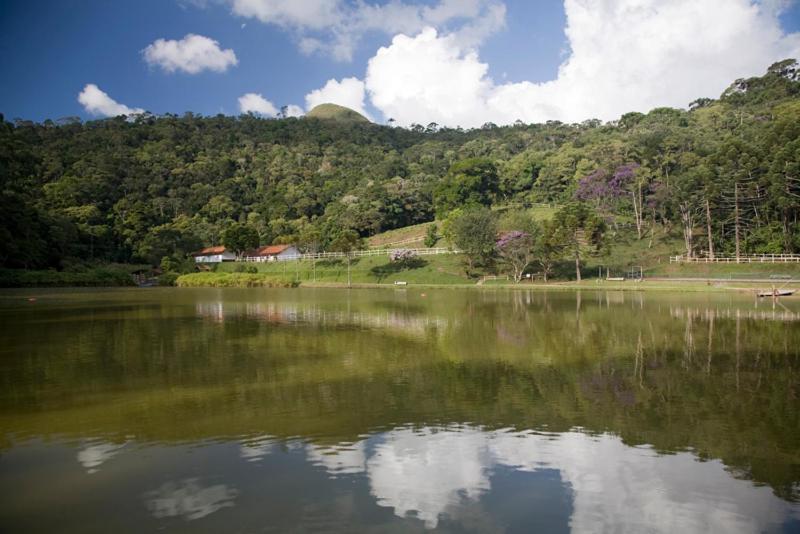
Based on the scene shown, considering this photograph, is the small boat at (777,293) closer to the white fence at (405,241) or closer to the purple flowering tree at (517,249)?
the purple flowering tree at (517,249)

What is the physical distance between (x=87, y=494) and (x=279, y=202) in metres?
110

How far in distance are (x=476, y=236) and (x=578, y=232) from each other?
11122 millimetres

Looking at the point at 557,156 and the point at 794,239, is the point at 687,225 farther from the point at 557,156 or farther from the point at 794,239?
the point at 557,156

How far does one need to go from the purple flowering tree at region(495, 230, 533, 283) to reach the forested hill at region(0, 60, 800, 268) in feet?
55.9

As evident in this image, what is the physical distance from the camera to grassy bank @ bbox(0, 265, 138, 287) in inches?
2434

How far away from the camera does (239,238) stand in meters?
88.1

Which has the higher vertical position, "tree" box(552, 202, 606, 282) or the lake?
"tree" box(552, 202, 606, 282)

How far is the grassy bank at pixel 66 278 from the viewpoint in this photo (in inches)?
2434

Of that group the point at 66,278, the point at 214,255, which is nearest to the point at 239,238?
the point at 214,255

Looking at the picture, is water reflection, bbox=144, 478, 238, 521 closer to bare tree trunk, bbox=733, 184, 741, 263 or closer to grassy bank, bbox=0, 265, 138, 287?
bare tree trunk, bbox=733, 184, 741, 263

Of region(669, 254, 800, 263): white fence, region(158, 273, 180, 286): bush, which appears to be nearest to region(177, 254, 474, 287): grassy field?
region(158, 273, 180, 286): bush

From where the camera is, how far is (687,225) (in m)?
60.5

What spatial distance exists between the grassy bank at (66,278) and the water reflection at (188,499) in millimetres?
66174

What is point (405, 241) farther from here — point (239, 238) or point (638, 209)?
point (638, 209)
